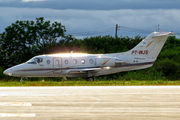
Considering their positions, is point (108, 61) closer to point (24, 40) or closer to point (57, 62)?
point (57, 62)

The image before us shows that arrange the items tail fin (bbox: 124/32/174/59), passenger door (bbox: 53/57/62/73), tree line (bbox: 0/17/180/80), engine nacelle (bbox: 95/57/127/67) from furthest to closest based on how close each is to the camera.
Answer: tree line (bbox: 0/17/180/80), tail fin (bbox: 124/32/174/59), engine nacelle (bbox: 95/57/127/67), passenger door (bbox: 53/57/62/73)

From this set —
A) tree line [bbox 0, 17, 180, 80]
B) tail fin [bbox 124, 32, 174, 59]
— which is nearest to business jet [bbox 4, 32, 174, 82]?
tail fin [bbox 124, 32, 174, 59]

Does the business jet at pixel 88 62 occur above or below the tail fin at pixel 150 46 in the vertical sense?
below

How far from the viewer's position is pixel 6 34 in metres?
47.0

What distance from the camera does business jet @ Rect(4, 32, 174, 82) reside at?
99.5ft

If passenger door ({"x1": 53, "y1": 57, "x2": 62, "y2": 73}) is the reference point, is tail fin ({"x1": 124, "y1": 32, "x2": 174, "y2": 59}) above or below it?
above

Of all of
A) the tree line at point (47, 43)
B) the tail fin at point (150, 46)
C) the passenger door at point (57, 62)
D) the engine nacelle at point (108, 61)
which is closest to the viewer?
the passenger door at point (57, 62)

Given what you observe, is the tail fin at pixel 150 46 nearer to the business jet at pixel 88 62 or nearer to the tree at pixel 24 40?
the business jet at pixel 88 62

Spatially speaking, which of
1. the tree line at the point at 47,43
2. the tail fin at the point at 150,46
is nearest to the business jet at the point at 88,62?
the tail fin at the point at 150,46

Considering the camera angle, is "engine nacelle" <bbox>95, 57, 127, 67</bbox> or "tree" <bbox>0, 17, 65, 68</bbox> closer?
"engine nacelle" <bbox>95, 57, 127, 67</bbox>

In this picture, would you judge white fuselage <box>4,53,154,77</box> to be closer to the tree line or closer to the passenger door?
the passenger door

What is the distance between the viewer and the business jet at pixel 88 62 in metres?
30.3

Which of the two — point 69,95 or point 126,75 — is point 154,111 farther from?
point 126,75

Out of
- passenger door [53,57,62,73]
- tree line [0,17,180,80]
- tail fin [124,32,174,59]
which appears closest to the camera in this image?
passenger door [53,57,62,73]
